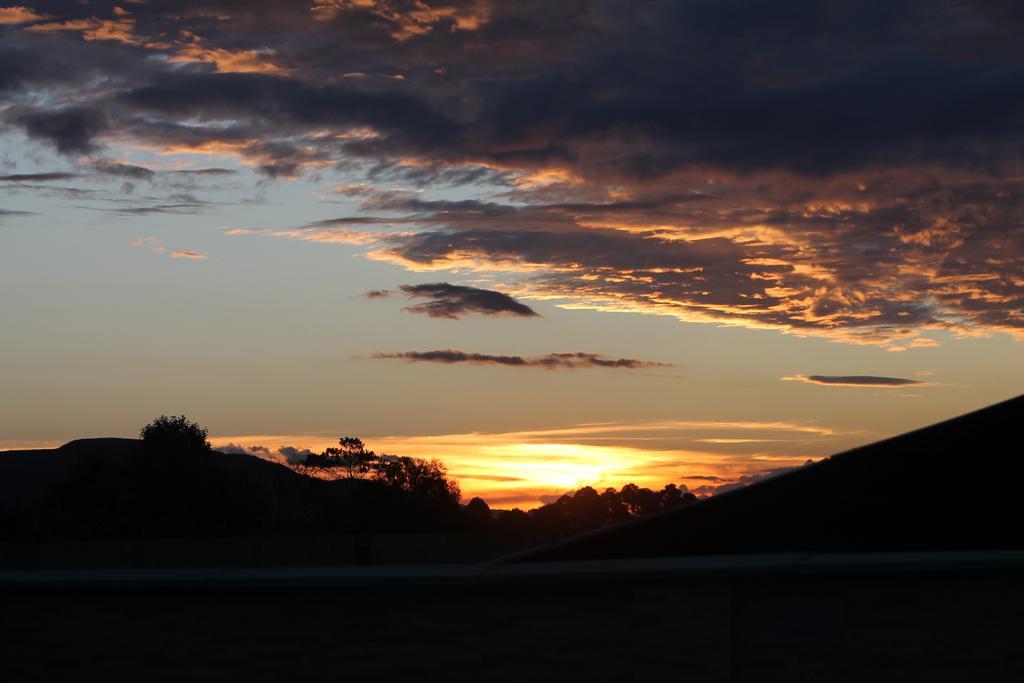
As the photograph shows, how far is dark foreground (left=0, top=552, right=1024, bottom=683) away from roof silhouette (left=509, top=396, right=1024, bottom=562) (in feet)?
10.2

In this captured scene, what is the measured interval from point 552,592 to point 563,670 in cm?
60

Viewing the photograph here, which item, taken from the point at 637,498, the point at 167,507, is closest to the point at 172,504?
the point at 167,507

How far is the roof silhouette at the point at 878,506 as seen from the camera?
11984 millimetres

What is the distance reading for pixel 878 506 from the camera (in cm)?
1212

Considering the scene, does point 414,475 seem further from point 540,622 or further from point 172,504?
point 540,622

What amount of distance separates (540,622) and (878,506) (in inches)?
187

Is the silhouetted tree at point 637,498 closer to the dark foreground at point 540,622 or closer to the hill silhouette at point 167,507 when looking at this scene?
the hill silhouette at point 167,507

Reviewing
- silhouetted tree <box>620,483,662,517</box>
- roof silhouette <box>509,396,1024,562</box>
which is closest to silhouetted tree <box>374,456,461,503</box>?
silhouetted tree <box>620,483,662,517</box>

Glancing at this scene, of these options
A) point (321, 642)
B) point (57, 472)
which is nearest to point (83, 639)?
point (321, 642)

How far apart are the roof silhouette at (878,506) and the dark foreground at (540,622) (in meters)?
3.10

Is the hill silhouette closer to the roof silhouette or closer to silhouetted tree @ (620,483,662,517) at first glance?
silhouetted tree @ (620,483,662,517)

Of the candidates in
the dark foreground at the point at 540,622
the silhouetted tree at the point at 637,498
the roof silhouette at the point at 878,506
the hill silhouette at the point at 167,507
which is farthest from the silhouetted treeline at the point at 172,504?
the dark foreground at the point at 540,622

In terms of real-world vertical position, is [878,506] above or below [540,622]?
above

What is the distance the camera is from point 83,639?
970 centimetres
